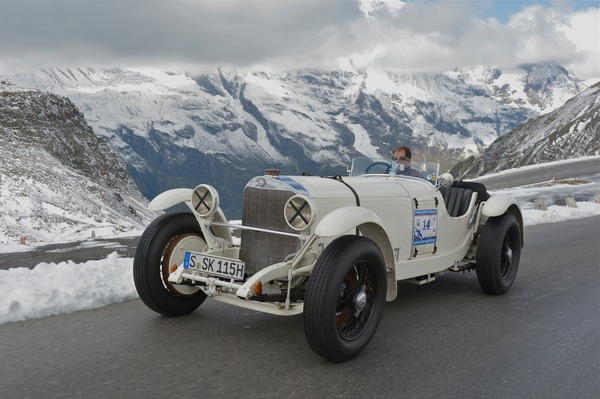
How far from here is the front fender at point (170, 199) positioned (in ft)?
18.0

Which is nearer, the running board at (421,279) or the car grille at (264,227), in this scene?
the car grille at (264,227)

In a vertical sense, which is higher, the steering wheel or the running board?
the steering wheel

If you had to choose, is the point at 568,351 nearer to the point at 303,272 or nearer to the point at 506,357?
the point at 506,357

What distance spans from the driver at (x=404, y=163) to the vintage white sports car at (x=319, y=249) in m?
0.09

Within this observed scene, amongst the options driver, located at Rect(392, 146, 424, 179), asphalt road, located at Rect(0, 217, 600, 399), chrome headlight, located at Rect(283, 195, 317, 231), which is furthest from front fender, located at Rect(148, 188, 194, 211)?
driver, located at Rect(392, 146, 424, 179)

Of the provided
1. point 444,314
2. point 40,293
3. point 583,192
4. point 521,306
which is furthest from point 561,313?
point 583,192

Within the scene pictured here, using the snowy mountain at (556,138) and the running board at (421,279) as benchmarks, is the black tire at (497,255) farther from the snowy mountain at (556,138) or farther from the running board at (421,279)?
the snowy mountain at (556,138)

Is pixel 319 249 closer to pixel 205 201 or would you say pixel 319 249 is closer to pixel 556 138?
pixel 205 201

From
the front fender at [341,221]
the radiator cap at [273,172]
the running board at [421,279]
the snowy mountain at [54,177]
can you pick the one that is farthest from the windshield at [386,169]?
the snowy mountain at [54,177]

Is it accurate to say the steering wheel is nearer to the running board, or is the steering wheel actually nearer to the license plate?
the running board

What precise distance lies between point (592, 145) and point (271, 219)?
106 m

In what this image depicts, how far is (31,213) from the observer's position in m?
68.7

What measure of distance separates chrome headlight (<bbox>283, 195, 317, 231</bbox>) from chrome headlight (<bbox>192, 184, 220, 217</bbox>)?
820mm

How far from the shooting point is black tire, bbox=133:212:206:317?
17.0 ft
